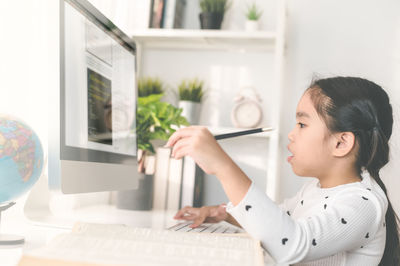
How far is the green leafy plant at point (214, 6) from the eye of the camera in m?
1.62

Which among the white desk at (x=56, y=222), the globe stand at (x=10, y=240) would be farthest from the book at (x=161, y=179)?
the globe stand at (x=10, y=240)

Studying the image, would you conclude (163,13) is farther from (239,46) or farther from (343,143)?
(343,143)

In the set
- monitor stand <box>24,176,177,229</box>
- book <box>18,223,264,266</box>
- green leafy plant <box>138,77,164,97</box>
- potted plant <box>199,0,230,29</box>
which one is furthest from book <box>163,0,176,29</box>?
book <box>18,223,264,266</box>

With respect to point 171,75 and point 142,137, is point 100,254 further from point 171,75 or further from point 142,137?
point 171,75

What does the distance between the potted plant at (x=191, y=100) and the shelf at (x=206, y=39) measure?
17cm

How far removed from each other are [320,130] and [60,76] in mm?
584

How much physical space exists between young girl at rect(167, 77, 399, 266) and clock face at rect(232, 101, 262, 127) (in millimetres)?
490

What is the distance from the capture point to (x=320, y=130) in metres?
0.99

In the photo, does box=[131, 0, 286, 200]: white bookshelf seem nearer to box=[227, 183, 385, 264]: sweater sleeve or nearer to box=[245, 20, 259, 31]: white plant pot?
box=[245, 20, 259, 31]: white plant pot

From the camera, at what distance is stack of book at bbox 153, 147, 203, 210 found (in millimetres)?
1547

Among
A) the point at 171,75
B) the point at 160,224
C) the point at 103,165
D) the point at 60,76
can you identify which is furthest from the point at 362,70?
the point at 60,76

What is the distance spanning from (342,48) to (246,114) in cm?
49

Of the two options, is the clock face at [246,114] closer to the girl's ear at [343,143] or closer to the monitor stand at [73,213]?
the monitor stand at [73,213]

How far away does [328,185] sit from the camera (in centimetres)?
101
